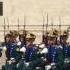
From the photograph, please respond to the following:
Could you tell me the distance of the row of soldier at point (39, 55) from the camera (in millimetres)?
9922

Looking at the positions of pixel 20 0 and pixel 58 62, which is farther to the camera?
pixel 20 0

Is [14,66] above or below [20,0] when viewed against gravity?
below

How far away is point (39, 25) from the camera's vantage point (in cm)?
1755

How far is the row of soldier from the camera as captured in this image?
9922mm

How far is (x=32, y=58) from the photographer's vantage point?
10625 millimetres

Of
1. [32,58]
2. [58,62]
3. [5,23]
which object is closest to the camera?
[58,62]

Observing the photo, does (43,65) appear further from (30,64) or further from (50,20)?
(50,20)

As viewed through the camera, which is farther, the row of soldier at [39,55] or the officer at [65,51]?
the row of soldier at [39,55]

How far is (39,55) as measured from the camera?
10484 mm

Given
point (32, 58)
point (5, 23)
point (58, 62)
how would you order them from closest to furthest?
point (58, 62) → point (32, 58) → point (5, 23)

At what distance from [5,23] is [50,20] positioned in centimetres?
149

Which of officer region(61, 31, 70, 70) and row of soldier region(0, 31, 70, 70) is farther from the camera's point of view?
row of soldier region(0, 31, 70, 70)

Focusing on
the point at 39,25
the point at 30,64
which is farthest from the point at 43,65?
the point at 39,25

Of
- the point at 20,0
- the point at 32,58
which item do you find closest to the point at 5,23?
the point at 20,0
